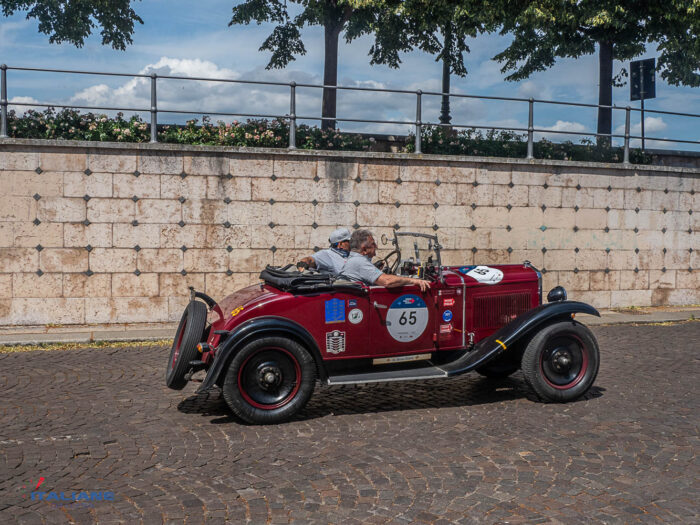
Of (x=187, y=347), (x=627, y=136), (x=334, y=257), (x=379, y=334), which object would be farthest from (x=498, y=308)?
(x=627, y=136)

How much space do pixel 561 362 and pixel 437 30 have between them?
47.4 feet

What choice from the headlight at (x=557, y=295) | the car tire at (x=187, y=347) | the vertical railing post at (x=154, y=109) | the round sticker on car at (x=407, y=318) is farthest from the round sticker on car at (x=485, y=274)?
the vertical railing post at (x=154, y=109)

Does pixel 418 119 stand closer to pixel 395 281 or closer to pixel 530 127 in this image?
pixel 530 127

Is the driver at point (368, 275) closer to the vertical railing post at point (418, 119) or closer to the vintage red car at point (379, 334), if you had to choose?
the vintage red car at point (379, 334)

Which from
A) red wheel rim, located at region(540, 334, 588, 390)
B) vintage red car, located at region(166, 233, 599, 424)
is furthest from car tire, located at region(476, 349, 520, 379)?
red wheel rim, located at region(540, 334, 588, 390)

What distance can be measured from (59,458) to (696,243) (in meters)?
13.1

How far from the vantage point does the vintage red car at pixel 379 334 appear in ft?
19.1

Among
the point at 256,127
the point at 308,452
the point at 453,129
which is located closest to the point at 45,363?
the point at 308,452

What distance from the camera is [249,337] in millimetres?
5734

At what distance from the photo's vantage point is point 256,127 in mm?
12375

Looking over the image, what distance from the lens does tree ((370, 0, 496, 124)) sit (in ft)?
52.4

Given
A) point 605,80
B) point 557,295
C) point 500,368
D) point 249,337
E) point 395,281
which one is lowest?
point 500,368

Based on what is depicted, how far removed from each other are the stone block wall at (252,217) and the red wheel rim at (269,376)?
18.8ft

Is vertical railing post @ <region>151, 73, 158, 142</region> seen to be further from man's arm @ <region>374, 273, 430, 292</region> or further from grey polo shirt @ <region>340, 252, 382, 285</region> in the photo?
man's arm @ <region>374, 273, 430, 292</region>
